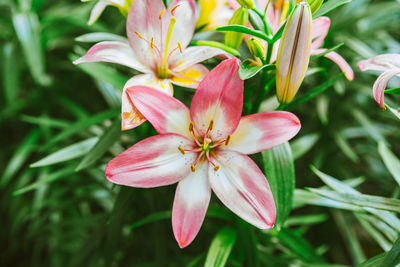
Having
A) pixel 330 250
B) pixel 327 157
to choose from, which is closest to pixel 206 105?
pixel 327 157

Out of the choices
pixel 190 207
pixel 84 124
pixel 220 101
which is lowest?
pixel 84 124

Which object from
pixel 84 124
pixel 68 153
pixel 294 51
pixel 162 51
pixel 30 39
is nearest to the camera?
pixel 294 51

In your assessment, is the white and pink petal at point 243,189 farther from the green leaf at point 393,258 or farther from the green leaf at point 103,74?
the green leaf at point 103,74

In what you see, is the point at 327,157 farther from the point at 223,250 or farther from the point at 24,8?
the point at 24,8

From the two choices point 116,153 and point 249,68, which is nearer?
point 249,68

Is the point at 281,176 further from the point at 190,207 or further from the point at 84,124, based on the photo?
the point at 84,124

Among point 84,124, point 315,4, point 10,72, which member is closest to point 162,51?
point 315,4

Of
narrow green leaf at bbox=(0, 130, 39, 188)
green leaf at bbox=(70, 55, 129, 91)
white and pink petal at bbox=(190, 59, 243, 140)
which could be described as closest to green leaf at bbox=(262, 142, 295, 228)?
white and pink petal at bbox=(190, 59, 243, 140)
